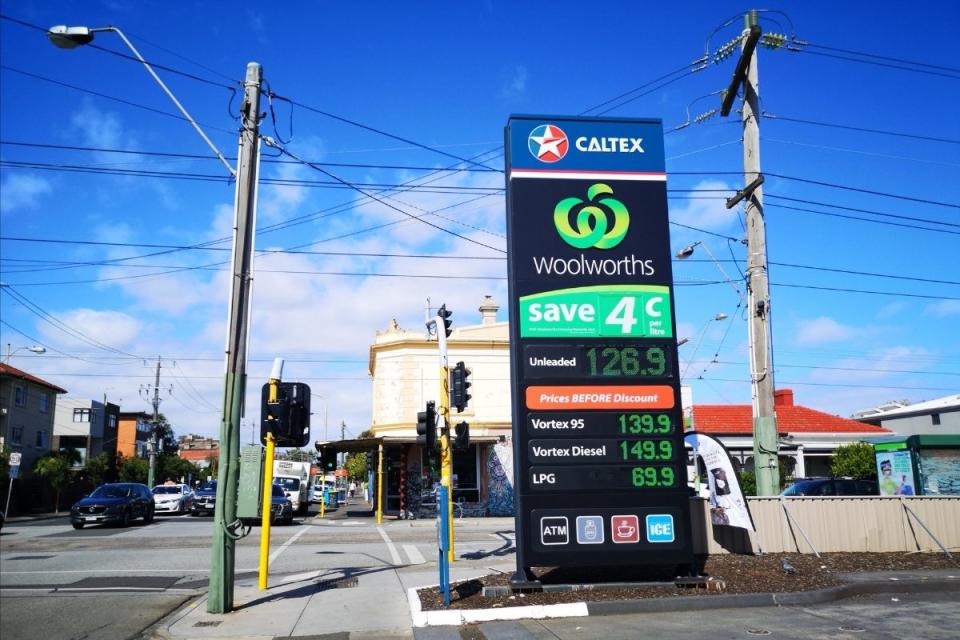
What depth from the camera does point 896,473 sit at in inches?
691

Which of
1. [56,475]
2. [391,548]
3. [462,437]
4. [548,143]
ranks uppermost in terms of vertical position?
[548,143]

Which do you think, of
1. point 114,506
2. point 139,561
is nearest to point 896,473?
point 139,561

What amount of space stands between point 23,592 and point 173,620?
443 centimetres

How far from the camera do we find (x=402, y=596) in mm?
11383

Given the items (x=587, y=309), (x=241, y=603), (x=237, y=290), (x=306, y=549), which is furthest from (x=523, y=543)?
(x=306, y=549)

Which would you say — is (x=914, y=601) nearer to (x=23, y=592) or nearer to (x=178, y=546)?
(x=23, y=592)

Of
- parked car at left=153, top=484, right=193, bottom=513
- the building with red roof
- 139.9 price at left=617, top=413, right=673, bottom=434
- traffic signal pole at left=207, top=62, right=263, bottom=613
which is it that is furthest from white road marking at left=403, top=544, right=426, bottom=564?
the building with red roof

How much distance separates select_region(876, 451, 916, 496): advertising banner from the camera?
17.0 m

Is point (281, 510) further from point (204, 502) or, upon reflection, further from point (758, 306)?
point (758, 306)

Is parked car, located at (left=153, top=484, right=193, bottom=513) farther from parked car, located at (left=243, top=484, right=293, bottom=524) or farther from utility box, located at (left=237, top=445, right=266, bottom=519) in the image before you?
utility box, located at (left=237, top=445, right=266, bottom=519)

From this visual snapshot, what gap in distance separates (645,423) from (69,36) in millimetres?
9040

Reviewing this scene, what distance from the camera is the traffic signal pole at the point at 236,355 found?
400 inches

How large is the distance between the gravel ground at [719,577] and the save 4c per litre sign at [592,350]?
44 cm

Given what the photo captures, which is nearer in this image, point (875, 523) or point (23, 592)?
point (23, 592)
